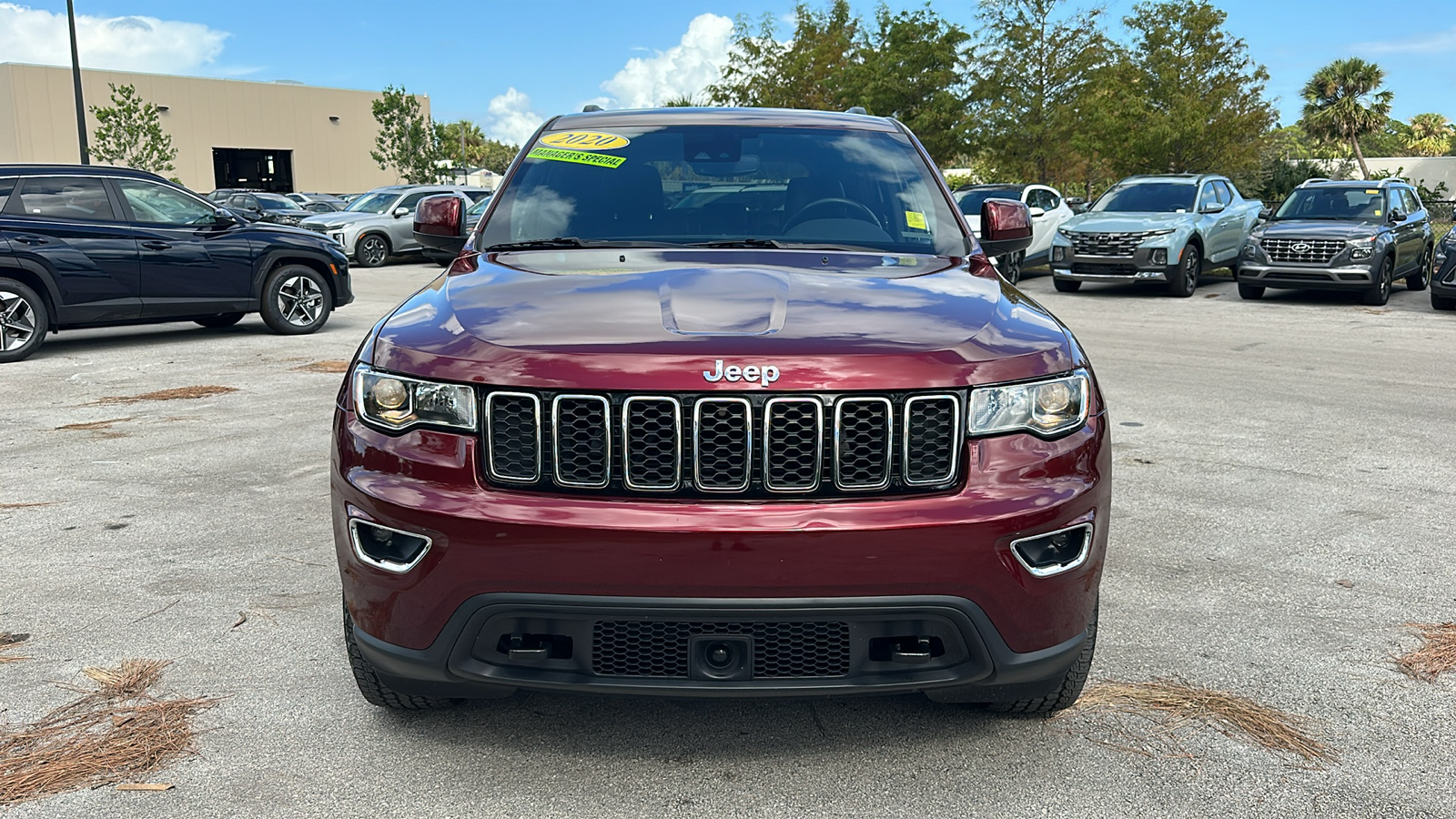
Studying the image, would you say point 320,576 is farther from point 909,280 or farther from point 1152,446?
point 1152,446

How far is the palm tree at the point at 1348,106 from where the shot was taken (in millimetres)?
57688

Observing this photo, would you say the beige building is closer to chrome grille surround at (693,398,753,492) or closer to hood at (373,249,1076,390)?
hood at (373,249,1076,390)

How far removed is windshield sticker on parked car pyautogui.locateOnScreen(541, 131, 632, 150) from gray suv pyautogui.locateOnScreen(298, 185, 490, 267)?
18692mm

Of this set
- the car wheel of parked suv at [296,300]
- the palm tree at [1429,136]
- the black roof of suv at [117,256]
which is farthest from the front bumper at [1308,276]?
the palm tree at [1429,136]

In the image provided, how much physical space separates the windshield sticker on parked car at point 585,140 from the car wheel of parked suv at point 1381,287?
1454 centimetres

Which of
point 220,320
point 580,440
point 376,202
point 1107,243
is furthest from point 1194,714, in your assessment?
point 376,202

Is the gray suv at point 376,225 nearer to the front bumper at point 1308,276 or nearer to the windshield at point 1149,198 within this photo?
the windshield at point 1149,198

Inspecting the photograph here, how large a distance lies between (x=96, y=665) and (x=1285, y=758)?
3.33 metres

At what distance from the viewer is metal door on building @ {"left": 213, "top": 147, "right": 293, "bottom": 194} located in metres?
64.1

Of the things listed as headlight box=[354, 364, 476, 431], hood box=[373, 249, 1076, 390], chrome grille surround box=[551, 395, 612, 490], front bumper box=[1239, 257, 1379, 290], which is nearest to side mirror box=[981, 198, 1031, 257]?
hood box=[373, 249, 1076, 390]

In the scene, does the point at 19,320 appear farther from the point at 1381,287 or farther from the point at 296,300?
the point at 1381,287

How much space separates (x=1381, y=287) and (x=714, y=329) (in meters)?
16.1

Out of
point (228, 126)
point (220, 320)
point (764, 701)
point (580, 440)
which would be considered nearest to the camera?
point (580, 440)

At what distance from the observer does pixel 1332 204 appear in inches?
663
